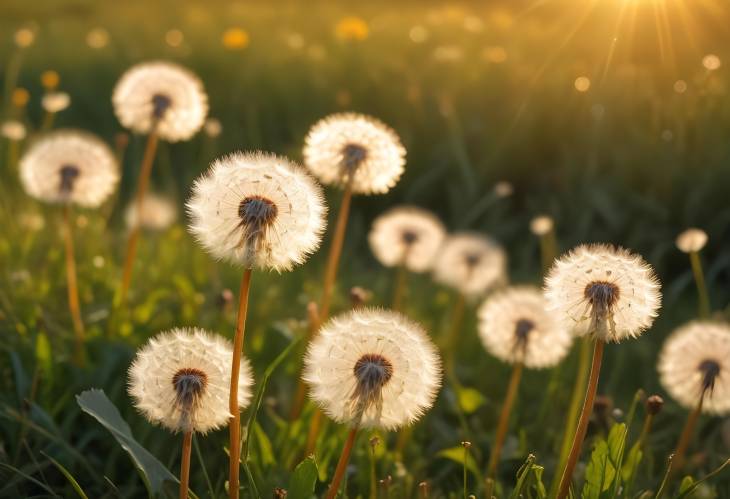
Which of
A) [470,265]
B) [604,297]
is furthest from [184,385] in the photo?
[470,265]

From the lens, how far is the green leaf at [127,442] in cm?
182

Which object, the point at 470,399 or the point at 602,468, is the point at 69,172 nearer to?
the point at 470,399

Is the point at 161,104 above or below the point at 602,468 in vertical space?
above

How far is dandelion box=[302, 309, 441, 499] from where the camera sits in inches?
64.7

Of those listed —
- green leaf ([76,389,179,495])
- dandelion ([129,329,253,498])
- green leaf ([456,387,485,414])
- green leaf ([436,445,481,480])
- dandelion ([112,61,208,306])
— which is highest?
dandelion ([112,61,208,306])

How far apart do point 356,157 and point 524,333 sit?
771mm

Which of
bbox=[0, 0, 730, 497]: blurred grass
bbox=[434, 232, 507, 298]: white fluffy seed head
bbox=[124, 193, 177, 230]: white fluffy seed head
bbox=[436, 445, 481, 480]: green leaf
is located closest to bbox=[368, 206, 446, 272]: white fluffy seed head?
bbox=[434, 232, 507, 298]: white fluffy seed head

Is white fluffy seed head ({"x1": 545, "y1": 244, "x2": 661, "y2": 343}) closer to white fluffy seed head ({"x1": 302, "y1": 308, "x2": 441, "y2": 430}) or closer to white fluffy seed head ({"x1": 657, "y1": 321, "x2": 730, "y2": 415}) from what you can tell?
white fluffy seed head ({"x1": 302, "y1": 308, "x2": 441, "y2": 430})

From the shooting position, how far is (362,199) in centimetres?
509

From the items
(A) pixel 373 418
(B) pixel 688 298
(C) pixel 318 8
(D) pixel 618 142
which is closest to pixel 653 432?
(B) pixel 688 298

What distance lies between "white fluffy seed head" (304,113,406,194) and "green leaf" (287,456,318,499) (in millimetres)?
685

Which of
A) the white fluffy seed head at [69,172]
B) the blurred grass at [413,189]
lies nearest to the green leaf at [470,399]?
the blurred grass at [413,189]

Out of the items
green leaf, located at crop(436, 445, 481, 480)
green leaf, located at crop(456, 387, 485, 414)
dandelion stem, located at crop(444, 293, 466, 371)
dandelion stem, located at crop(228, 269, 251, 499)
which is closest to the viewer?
dandelion stem, located at crop(228, 269, 251, 499)

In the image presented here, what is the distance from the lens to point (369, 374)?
1.64 metres
